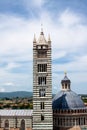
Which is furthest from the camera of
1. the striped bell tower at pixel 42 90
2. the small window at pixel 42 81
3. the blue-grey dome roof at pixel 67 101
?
the blue-grey dome roof at pixel 67 101

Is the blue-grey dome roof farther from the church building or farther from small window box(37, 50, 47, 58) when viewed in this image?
small window box(37, 50, 47, 58)

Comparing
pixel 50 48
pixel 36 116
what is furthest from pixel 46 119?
pixel 50 48

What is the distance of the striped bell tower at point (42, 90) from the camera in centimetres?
6228

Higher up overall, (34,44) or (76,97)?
(34,44)

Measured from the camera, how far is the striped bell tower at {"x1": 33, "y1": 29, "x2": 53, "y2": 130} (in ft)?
204

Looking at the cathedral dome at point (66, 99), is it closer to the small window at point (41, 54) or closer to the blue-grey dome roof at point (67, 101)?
the blue-grey dome roof at point (67, 101)

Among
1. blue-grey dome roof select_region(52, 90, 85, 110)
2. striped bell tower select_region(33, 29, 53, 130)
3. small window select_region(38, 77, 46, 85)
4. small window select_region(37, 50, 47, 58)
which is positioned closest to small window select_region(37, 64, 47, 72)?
striped bell tower select_region(33, 29, 53, 130)

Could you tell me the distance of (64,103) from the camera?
66.1 metres

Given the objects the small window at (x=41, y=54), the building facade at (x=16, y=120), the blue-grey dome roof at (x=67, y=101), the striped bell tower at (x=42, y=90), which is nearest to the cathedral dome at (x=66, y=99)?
the blue-grey dome roof at (x=67, y=101)

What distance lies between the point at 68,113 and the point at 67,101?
2423 millimetres

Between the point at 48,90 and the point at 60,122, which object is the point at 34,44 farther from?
the point at 60,122

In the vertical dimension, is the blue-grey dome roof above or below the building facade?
above

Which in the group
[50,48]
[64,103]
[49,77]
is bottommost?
[64,103]

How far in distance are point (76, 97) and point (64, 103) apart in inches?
123
